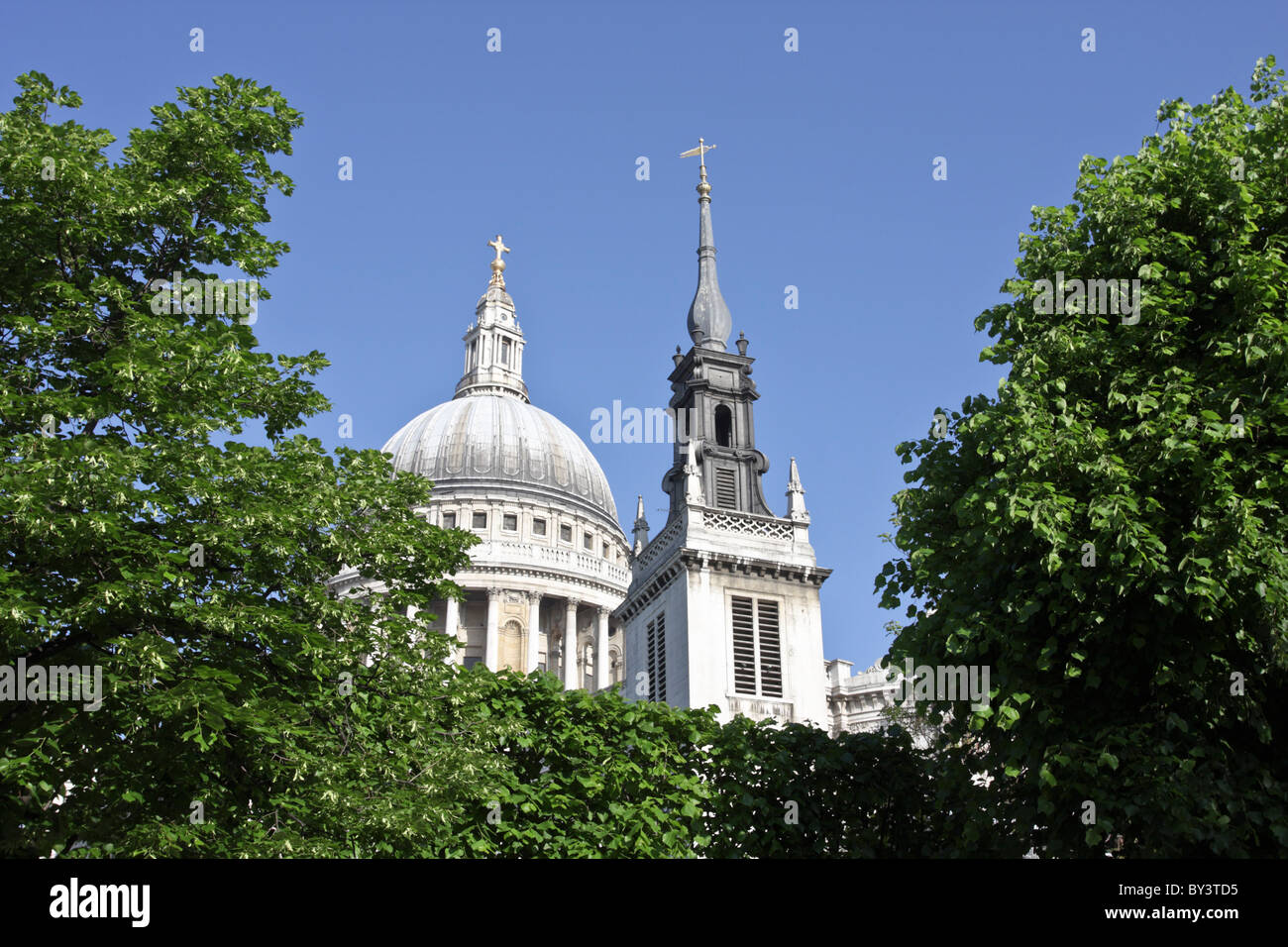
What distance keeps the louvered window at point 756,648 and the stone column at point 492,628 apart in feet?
152

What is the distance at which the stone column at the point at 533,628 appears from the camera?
316ft

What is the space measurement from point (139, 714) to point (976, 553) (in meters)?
Result: 13.2

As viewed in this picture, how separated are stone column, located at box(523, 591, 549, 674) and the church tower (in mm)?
39921

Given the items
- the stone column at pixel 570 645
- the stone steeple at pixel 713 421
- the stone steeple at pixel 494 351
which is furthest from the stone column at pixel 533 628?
the stone steeple at pixel 713 421

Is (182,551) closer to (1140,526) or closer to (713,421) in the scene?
(1140,526)

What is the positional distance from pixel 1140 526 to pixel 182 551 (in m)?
13.9

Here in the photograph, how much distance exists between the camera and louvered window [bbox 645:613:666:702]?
50.9 meters

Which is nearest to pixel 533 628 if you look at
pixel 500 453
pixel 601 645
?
pixel 601 645

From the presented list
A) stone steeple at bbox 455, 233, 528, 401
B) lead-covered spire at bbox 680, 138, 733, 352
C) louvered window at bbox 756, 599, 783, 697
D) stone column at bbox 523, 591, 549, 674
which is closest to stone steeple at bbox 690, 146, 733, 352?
lead-covered spire at bbox 680, 138, 733, 352

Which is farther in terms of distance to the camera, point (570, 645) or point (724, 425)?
point (570, 645)

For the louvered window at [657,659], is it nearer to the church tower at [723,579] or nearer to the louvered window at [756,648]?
the church tower at [723,579]

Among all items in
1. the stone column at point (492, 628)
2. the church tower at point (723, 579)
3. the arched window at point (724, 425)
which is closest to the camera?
the church tower at point (723, 579)

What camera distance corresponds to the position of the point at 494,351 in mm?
122688

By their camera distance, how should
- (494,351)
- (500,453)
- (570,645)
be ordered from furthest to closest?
(494,351)
(500,453)
(570,645)
